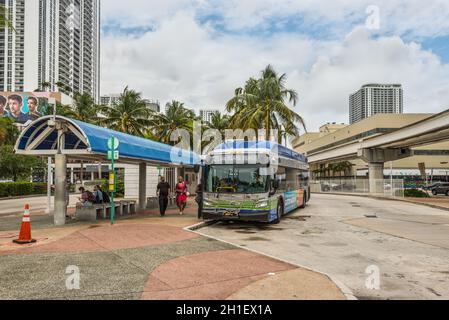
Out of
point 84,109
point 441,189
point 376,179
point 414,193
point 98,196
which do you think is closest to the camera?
point 98,196

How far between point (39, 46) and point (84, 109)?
118 metres

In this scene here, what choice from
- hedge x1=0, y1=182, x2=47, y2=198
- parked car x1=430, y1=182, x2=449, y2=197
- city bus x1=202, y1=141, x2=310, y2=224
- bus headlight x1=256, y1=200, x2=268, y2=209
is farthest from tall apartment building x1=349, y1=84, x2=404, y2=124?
bus headlight x1=256, y1=200, x2=268, y2=209

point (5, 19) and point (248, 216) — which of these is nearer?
point (5, 19)

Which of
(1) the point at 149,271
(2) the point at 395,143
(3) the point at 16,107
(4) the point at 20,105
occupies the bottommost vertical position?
(1) the point at 149,271

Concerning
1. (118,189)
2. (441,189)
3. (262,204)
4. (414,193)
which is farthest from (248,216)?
(441,189)

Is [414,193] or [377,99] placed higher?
[377,99]

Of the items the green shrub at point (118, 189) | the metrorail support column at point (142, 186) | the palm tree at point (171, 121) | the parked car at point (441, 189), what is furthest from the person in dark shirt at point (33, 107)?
the parked car at point (441, 189)

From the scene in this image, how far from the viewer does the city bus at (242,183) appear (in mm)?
13227

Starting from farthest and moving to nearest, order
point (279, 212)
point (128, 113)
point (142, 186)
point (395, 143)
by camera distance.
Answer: point (395, 143) → point (128, 113) → point (142, 186) → point (279, 212)

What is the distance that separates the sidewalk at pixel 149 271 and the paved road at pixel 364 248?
0.86 meters

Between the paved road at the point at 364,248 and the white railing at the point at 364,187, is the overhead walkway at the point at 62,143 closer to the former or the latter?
the paved road at the point at 364,248

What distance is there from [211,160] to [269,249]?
17.0ft

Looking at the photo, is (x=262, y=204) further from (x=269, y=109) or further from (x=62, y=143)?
(x=269, y=109)

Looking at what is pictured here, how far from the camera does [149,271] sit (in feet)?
22.9
